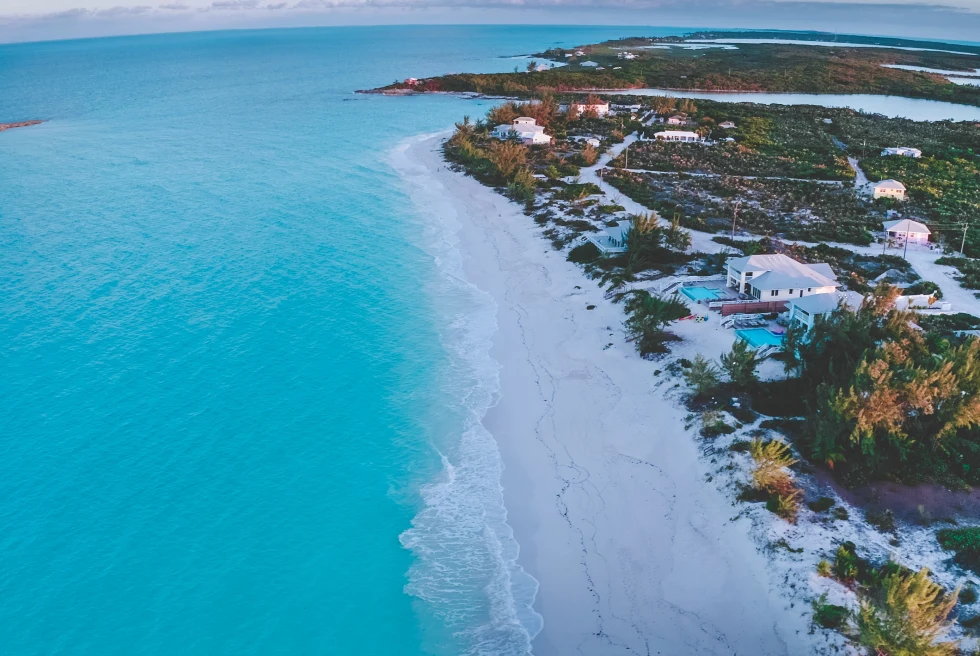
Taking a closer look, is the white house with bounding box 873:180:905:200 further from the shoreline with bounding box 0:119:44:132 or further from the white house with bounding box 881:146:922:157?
the shoreline with bounding box 0:119:44:132

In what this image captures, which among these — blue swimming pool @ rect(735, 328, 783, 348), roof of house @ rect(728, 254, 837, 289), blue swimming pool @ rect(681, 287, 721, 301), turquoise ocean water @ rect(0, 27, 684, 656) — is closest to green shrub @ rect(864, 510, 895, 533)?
blue swimming pool @ rect(735, 328, 783, 348)

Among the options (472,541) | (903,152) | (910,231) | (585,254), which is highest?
(903,152)

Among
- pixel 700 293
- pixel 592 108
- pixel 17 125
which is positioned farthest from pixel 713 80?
pixel 17 125

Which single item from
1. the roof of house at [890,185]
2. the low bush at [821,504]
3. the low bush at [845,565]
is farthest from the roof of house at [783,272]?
the roof of house at [890,185]

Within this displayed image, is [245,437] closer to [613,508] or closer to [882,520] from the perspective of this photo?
[613,508]

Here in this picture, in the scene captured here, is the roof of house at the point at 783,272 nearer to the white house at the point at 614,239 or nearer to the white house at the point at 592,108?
the white house at the point at 614,239
